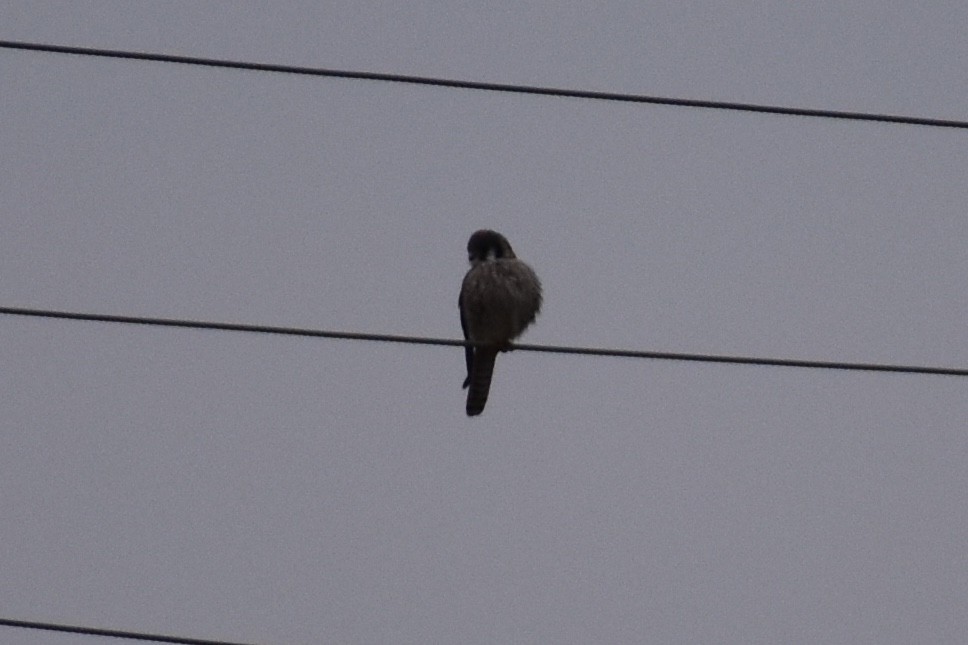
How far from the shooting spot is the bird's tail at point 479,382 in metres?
10.7

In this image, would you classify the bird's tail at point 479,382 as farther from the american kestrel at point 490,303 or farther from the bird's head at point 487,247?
the bird's head at point 487,247

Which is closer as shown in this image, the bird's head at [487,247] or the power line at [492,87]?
the power line at [492,87]

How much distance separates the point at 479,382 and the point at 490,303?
0.51 meters

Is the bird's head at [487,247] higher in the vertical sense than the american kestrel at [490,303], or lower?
higher

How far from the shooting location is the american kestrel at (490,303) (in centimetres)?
1055

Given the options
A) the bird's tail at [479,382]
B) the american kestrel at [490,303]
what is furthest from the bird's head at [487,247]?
the bird's tail at [479,382]

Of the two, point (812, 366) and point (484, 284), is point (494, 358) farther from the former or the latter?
point (812, 366)

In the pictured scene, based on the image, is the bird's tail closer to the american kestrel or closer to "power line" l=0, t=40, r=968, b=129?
the american kestrel

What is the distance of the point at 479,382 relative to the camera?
10766mm

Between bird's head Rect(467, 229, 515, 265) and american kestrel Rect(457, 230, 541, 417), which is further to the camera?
bird's head Rect(467, 229, 515, 265)

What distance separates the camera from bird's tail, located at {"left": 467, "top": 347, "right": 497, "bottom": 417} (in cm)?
1073

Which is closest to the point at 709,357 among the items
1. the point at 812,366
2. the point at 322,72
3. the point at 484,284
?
the point at 812,366

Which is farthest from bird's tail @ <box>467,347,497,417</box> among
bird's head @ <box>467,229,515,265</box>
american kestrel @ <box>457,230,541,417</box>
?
bird's head @ <box>467,229,515,265</box>

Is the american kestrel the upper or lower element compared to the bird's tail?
upper
